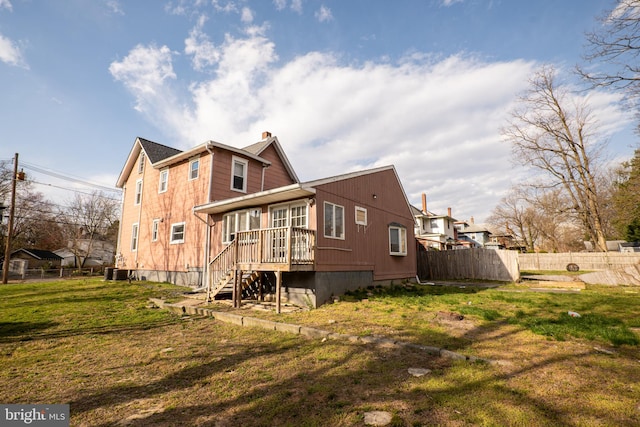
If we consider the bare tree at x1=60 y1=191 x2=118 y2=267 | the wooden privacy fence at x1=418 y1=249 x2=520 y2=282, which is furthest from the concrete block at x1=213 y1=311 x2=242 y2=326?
the bare tree at x1=60 y1=191 x2=118 y2=267

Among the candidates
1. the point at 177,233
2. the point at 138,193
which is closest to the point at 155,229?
the point at 177,233

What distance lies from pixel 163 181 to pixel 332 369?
1651cm

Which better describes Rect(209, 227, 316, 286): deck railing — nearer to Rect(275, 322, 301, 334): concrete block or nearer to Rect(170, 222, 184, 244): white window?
Rect(275, 322, 301, 334): concrete block

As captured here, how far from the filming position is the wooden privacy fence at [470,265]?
17.5 m

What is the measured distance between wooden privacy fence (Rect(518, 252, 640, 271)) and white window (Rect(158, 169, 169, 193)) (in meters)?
25.3

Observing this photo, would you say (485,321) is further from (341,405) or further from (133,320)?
(133,320)

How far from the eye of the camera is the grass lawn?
11.1 feet

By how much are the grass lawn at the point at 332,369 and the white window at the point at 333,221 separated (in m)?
3.15

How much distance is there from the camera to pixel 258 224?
1237 cm

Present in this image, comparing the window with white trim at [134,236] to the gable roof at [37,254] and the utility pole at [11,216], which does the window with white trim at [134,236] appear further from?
the gable roof at [37,254]

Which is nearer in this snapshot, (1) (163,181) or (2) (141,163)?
(1) (163,181)

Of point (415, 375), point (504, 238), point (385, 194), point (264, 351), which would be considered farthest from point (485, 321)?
point (504, 238)

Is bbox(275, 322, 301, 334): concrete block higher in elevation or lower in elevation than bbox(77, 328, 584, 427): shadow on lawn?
higher

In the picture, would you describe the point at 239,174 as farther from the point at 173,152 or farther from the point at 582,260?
the point at 582,260
